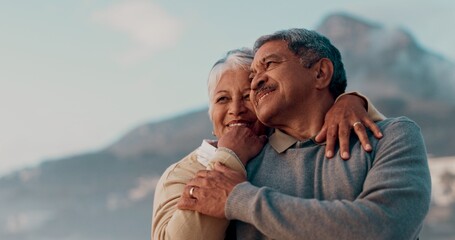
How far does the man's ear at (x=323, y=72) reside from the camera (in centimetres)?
273

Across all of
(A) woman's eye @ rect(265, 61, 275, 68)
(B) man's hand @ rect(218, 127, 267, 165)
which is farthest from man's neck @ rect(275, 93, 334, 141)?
(A) woman's eye @ rect(265, 61, 275, 68)

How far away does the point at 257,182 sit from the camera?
258cm

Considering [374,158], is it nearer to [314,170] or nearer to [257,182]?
[314,170]

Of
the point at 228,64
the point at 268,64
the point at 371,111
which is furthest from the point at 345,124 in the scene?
the point at 228,64

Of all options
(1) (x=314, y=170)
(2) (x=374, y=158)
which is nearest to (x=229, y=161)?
(1) (x=314, y=170)

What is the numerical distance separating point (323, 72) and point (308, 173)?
443mm

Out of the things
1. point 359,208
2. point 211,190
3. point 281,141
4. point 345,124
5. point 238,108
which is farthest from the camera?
point 238,108

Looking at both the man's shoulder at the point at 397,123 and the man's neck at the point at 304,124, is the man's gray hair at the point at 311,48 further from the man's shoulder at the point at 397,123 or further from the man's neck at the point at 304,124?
the man's shoulder at the point at 397,123

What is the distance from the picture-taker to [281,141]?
2.69 metres

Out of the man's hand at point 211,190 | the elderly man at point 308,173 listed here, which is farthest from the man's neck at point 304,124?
the man's hand at point 211,190

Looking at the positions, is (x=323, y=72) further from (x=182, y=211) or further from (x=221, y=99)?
(x=182, y=211)

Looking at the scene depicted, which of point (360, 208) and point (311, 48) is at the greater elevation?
point (311, 48)

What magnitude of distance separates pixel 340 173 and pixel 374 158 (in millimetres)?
128

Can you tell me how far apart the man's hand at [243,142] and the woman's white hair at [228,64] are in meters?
0.28
